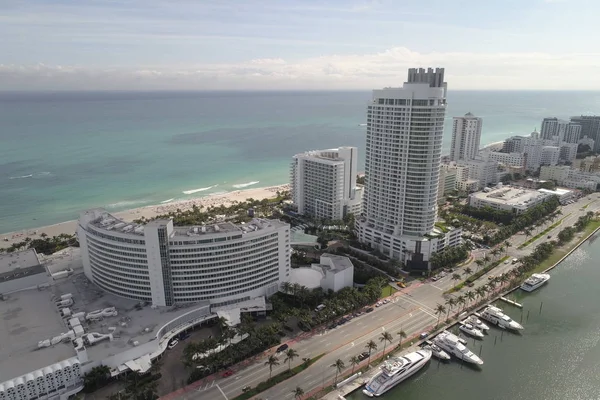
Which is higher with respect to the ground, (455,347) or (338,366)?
(338,366)

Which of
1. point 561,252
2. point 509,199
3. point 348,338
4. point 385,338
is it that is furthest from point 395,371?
point 509,199

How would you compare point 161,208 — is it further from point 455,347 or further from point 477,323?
point 455,347

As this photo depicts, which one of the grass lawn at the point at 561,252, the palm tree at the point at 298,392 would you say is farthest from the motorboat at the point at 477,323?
the palm tree at the point at 298,392

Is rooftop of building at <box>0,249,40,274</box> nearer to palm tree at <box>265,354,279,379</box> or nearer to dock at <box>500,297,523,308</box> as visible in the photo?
palm tree at <box>265,354,279,379</box>

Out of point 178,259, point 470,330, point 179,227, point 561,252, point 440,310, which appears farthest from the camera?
point 561,252

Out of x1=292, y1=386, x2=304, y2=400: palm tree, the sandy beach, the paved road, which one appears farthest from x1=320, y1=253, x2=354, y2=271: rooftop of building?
the sandy beach

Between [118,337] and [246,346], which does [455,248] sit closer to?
[246,346]

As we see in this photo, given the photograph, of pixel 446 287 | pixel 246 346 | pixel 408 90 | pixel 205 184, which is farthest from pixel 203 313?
pixel 205 184

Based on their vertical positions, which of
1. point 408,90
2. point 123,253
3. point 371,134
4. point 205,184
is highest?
point 408,90
